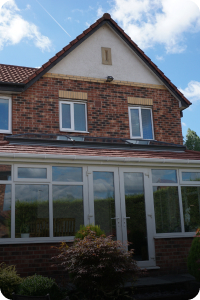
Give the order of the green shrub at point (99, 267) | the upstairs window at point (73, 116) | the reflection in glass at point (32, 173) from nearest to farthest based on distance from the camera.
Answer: the green shrub at point (99, 267), the reflection in glass at point (32, 173), the upstairs window at point (73, 116)

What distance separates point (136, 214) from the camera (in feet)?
30.4

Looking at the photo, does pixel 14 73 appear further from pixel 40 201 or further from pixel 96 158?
pixel 40 201

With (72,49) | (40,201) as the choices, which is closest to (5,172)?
(40,201)

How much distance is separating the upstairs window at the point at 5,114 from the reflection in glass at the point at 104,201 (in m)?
3.94

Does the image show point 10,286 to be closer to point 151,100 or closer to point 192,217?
point 192,217

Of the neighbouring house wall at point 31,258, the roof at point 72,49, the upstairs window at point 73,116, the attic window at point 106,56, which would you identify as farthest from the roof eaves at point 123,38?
the neighbouring house wall at point 31,258

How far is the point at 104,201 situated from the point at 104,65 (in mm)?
6049

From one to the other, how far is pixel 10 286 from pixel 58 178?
3050 millimetres

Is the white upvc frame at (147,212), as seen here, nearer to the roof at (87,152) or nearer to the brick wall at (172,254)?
the brick wall at (172,254)

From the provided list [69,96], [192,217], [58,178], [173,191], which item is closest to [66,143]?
[58,178]

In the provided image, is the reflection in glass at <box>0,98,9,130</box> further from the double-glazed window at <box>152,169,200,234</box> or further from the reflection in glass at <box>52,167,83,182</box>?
the double-glazed window at <box>152,169,200,234</box>

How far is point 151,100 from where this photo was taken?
13.3m

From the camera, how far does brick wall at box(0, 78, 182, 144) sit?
11539 mm

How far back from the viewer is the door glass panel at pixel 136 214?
907 cm
